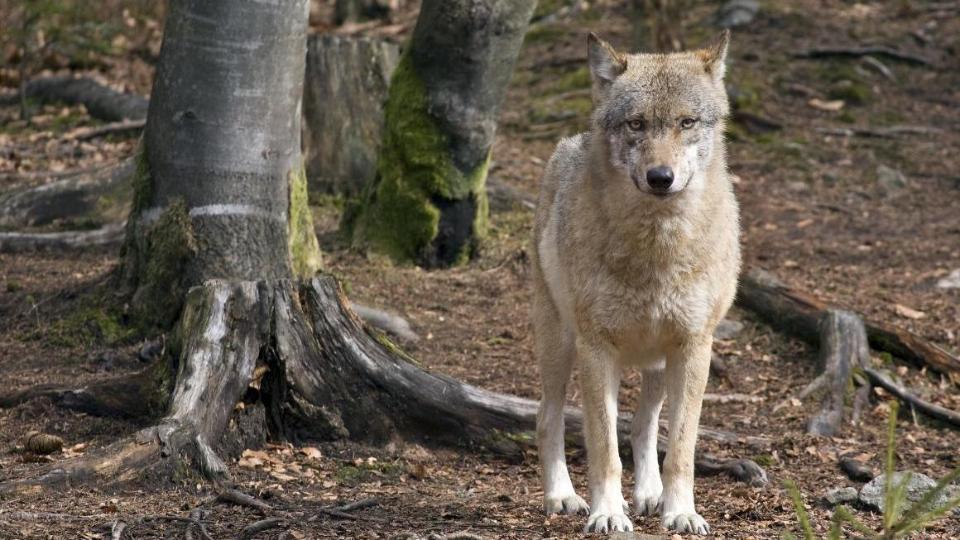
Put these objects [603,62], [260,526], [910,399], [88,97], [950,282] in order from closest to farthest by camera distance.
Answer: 1. [260,526]
2. [603,62]
3. [910,399]
4. [950,282]
5. [88,97]

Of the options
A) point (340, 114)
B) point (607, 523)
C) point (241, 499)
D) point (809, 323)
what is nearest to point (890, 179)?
point (809, 323)

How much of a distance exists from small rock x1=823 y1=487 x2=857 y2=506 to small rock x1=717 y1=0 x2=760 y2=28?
1227 centimetres

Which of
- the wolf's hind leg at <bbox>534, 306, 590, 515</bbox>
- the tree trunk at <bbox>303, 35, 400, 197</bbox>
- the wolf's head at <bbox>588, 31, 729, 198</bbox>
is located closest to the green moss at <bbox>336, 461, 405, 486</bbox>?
the wolf's hind leg at <bbox>534, 306, 590, 515</bbox>

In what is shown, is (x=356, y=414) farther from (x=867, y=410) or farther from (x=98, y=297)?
(x=867, y=410)

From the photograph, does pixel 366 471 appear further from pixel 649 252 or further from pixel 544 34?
pixel 544 34

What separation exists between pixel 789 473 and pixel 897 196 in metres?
6.67

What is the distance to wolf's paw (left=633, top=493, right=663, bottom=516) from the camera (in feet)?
18.5

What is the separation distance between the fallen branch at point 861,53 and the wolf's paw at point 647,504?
38.3 feet

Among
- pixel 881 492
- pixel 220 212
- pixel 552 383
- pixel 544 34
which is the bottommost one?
pixel 881 492

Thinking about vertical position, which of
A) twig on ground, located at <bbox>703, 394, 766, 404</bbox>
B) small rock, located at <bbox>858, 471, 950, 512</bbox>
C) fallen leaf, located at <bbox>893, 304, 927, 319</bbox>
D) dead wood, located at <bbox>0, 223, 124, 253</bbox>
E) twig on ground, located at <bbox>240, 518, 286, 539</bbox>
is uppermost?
fallen leaf, located at <bbox>893, 304, 927, 319</bbox>

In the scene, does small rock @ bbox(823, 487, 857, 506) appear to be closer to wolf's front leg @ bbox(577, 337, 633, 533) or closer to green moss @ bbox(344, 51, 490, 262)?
wolf's front leg @ bbox(577, 337, 633, 533)

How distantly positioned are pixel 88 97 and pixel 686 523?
11.0 meters

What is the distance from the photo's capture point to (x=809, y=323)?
337 inches

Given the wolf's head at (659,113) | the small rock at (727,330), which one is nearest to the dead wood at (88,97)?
the small rock at (727,330)
